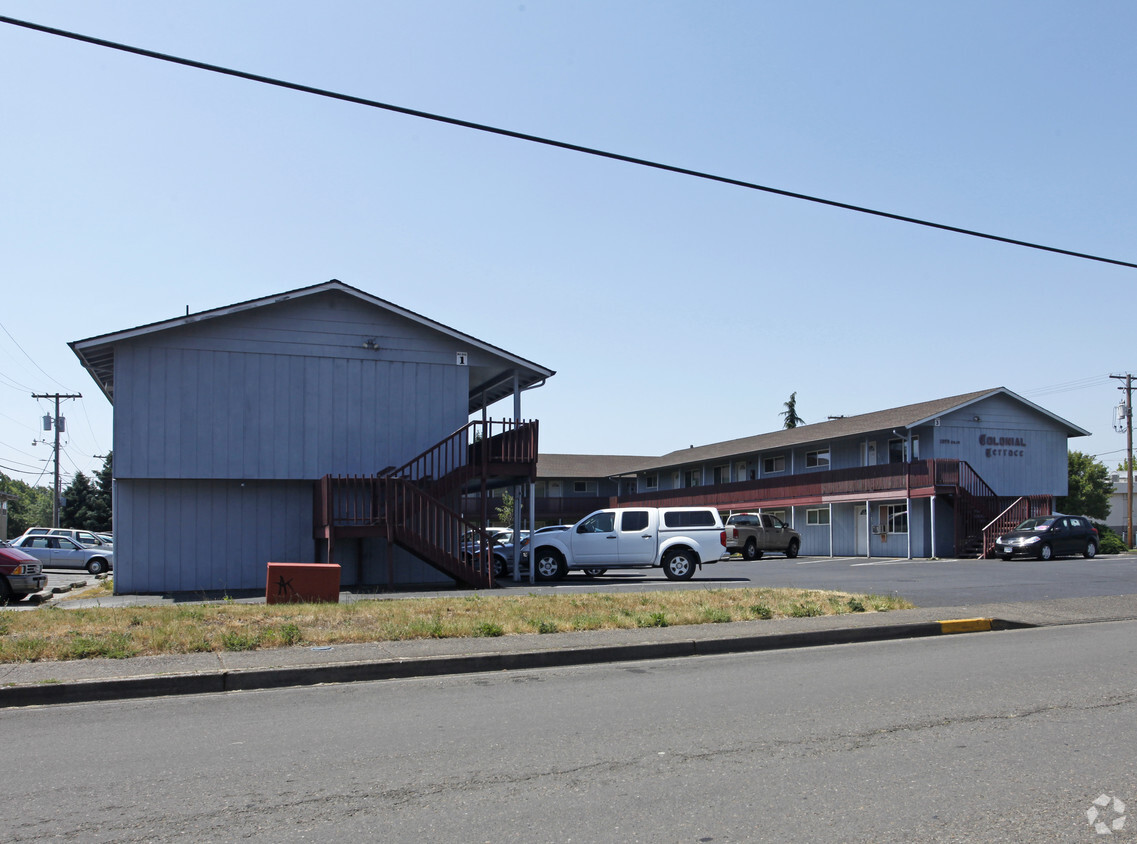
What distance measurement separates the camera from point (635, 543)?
77.6 ft

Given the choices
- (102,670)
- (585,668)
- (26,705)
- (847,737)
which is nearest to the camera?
(847,737)

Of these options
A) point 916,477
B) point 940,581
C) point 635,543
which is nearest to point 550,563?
point 635,543

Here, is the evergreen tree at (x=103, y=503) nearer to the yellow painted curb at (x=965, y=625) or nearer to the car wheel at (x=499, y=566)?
the car wheel at (x=499, y=566)

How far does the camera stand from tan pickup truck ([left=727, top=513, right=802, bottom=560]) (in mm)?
39906

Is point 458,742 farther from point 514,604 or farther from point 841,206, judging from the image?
point 841,206

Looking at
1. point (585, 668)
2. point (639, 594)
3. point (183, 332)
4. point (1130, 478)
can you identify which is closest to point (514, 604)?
point (639, 594)

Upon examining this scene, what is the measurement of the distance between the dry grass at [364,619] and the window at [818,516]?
93.8ft

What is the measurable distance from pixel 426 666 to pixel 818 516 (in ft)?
123

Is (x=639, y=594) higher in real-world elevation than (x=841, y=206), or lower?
lower

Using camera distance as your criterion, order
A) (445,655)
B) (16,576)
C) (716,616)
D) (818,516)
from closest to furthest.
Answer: (445,655)
(716,616)
(16,576)
(818,516)

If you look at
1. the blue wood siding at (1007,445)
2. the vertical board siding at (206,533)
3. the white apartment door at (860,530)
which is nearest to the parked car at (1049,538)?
the blue wood siding at (1007,445)

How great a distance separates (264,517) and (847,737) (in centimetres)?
1876

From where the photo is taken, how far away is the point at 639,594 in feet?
57.3

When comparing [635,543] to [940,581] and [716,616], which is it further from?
[716,616]
